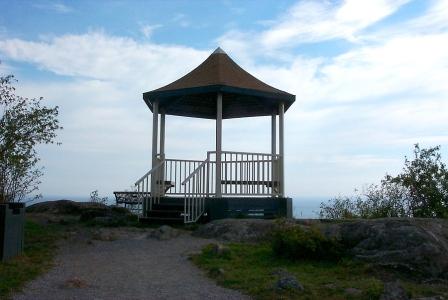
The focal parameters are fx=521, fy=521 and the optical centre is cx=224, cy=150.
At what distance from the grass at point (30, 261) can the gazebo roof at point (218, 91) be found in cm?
450

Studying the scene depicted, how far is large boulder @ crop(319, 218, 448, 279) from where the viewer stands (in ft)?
22.4

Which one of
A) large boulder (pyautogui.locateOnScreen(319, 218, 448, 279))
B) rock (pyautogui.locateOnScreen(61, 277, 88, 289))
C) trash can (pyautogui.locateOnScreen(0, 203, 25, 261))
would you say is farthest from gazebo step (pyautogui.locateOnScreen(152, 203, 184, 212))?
rock (pyautogui.locateOnScreen(61, 277, 88, 289))

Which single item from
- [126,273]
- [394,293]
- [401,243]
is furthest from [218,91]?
[394,293]

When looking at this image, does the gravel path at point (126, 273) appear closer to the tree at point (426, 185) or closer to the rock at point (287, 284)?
the rock at point (287, 284)

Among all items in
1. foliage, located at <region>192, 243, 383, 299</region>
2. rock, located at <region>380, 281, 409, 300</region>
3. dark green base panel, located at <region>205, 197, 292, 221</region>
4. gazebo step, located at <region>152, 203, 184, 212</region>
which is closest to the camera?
rock, located at <region>380, 281, 409, 300</region>

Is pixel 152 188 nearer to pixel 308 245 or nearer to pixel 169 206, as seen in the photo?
pixel 169 206

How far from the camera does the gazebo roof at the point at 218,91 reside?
42.2ft

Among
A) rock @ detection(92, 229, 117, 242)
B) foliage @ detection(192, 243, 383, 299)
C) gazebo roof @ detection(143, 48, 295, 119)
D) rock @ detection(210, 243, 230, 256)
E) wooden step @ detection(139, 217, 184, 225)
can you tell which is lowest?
foliage @ detection(192, 243, 383, 299)

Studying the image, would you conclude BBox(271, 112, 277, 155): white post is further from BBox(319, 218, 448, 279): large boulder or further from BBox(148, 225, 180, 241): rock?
BBox(319, 218, 448, 279): large boulder

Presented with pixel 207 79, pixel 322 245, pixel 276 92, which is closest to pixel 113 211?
pixel 207 79

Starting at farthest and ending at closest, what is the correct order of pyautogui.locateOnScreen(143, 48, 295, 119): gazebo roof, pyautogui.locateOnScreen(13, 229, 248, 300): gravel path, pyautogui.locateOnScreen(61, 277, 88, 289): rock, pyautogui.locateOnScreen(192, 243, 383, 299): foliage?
pyautogui.locateOnScreen(143, 48, 295, 119): gazebo roof, pyautogui.locateOnScreen(61, 277, 88, 289): rock, pyautogui.locateOnScreen(13, 229, 248, 300): gravel path, pyautogui.locateOnScreen(192, 243, 383, 299): foliage

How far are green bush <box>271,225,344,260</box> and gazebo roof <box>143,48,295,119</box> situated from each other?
5.46 m

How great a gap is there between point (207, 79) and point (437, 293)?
8.72m

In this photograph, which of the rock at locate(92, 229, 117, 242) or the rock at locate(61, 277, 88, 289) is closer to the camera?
the rock at locate(61, 277, 88, 289)
